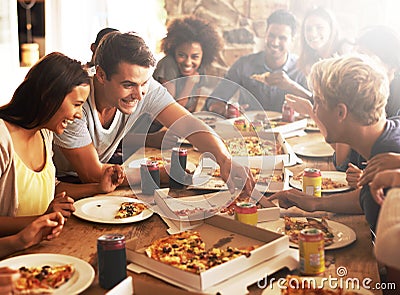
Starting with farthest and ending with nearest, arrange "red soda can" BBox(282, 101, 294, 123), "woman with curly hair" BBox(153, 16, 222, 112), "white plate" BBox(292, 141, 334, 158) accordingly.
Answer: "woman with curly hair" BBox(153, 16, 222, 112)
"red soda can" BBox(282, 101, 294, 123)
"white plate" BBox(292, 141, 334, 158)

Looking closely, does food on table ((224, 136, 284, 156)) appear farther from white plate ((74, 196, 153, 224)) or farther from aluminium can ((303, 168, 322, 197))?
white plate ((74, 196, 153, 224))

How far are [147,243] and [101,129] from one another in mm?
919

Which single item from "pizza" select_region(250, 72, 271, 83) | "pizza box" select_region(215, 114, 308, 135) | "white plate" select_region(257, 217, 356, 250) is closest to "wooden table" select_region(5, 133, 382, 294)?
"white plate" select_region(257, 217, 356, 250)

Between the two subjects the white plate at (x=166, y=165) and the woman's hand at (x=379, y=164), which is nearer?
the woman's hand at (x=379, y=164)

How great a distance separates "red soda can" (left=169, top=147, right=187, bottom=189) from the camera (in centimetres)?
245

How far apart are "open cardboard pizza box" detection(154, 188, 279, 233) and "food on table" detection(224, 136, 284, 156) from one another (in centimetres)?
55

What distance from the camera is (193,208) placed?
2.07 meters

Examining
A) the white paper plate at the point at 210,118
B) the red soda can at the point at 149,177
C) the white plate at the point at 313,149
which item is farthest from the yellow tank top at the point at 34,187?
the white paper plate at the point at 210,118

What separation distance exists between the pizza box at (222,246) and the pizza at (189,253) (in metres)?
0.03

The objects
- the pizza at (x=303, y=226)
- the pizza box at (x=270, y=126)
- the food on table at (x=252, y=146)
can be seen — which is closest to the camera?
the pizza at (x=303, y=226)

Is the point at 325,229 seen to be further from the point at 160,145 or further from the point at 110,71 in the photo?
the point at 160,145

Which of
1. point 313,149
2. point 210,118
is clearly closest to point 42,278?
point 313,149

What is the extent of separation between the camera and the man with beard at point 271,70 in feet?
15.7

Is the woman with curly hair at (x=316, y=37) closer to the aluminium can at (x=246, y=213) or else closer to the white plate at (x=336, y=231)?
the white plate at (x=336, y=231)
